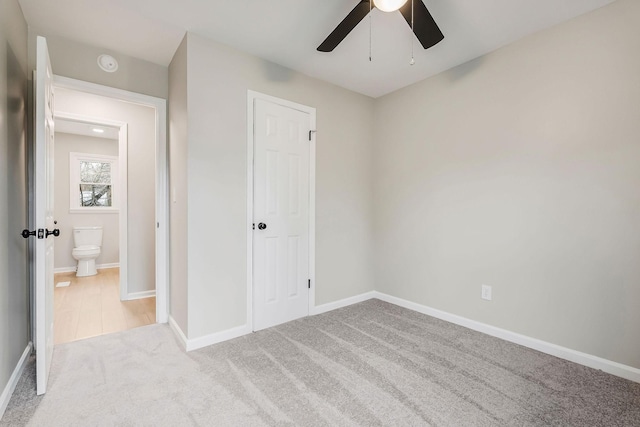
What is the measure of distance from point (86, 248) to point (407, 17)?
213 inches

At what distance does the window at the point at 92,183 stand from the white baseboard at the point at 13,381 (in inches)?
150

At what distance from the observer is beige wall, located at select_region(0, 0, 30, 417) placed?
165cm

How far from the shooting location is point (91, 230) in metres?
5.06

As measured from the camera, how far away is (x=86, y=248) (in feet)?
15.4

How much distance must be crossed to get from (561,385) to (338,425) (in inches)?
56.8

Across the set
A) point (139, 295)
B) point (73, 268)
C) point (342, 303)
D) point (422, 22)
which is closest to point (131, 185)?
point (139, 295)

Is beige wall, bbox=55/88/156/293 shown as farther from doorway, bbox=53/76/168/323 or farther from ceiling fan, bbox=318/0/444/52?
ceiling fan, bbox=318/0/444/52

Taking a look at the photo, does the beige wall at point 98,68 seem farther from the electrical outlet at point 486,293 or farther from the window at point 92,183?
the window at point 92,183

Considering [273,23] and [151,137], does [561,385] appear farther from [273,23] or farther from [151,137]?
[151,137]

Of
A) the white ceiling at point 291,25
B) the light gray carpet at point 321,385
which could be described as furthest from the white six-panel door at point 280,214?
the white ceiling at point 291,25

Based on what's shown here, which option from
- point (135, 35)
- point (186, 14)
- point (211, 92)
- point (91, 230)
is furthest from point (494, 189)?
point (91, 230)

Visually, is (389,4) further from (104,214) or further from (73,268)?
(73,268)

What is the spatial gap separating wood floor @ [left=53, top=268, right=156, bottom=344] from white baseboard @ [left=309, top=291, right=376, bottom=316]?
161 cm

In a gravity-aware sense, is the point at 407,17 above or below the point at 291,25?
below
